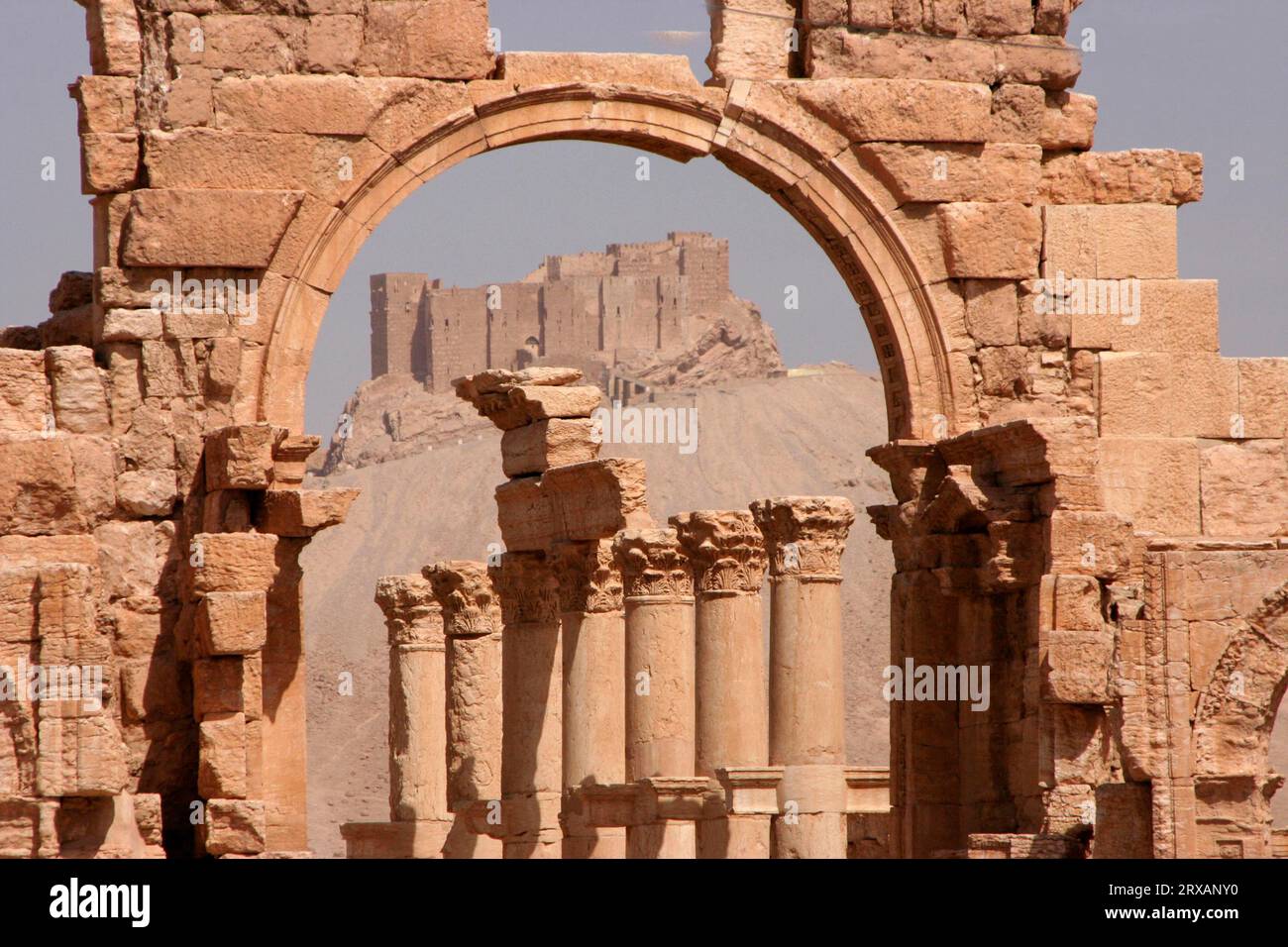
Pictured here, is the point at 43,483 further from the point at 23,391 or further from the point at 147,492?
the point at 147,492

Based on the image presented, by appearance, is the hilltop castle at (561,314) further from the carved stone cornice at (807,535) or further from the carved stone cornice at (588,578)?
the carved stone cornice at (807,535)

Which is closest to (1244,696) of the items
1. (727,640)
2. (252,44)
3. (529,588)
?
(727,640)

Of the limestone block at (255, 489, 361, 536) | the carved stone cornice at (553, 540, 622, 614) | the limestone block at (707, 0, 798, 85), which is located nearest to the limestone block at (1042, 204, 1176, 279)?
the limestone block at (707, 0, 798, 85)

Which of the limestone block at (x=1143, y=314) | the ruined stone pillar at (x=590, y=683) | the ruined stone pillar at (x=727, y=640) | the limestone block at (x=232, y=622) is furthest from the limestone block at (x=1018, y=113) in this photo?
the limestone block at (x=232, y=622)

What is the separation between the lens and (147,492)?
867 inches

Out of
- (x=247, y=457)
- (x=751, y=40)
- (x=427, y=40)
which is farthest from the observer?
(x=751, y=40)

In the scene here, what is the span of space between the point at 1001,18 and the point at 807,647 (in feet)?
17.6

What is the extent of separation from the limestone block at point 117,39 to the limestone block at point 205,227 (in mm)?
976
